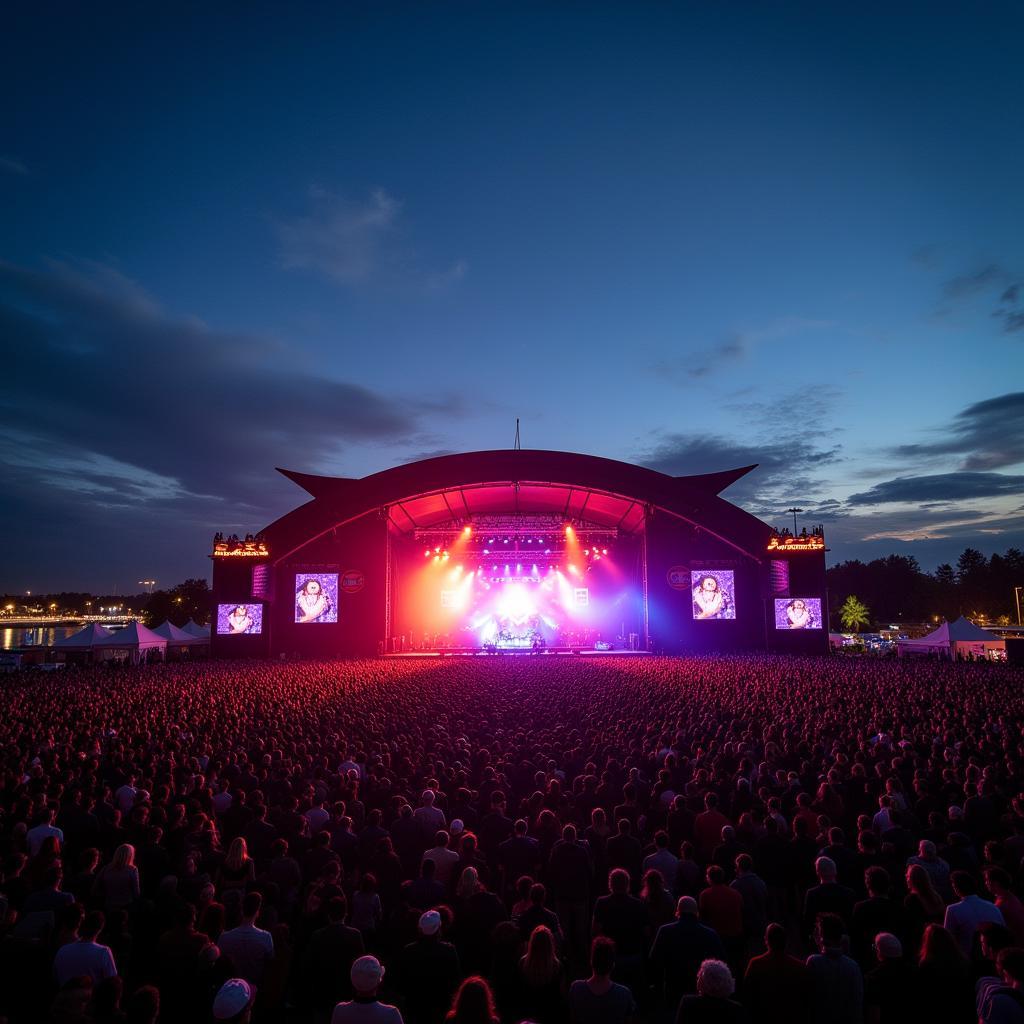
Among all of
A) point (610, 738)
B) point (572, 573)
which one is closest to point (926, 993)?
point (610, 738)

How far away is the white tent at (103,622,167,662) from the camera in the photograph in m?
35.2

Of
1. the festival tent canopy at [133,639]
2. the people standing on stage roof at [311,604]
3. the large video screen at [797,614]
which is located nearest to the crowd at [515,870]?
the large video screen at [797,614]

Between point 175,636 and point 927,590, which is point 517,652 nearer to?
point 175,636

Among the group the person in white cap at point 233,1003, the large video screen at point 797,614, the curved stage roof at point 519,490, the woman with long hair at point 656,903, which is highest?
the curved stage roof at point 519,490

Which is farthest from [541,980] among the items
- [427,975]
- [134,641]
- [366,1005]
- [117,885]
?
[134,641]

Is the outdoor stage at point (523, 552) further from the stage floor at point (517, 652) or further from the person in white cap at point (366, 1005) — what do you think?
the person in white cap at point (366, 1005)

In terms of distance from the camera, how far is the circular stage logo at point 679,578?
1512 inches

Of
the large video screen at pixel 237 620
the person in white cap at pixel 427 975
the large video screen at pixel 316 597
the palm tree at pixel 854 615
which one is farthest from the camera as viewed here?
the palm tree at pixel 854 615

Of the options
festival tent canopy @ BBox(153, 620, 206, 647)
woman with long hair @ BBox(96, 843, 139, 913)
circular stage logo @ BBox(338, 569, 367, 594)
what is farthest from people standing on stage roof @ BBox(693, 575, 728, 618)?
woman with long hair @ BBox(96, 843, 139, 913)

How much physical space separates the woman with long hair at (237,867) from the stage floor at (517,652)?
1284 inches

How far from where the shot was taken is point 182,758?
1082 cm

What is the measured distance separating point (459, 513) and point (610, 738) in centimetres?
3272

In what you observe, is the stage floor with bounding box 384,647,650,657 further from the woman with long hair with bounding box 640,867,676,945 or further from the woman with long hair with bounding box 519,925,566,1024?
the woman with long hair with bounding box 519,925,566,1024

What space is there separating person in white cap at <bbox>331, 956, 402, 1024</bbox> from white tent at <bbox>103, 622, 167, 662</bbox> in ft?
124
